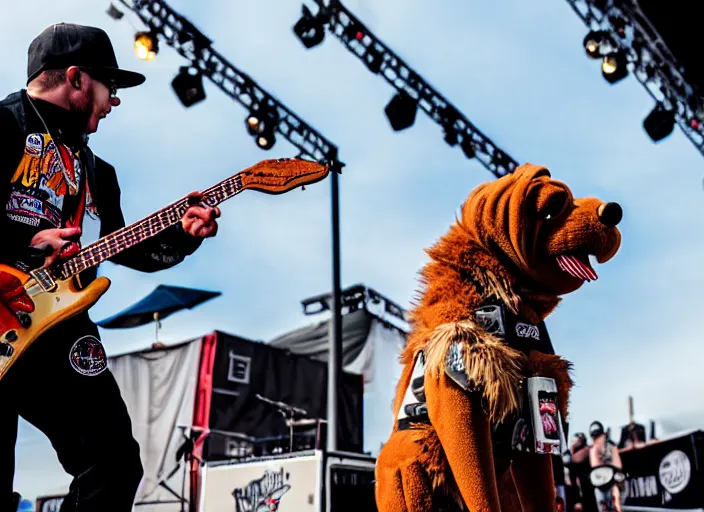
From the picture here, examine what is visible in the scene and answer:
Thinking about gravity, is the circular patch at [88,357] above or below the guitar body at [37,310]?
below

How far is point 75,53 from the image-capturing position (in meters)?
1.70

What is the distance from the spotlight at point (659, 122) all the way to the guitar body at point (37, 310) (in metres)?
7.91

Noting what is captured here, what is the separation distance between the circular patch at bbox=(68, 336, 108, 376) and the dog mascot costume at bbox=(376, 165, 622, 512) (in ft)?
3.37

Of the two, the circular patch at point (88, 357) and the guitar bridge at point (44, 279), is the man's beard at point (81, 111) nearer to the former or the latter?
the guitar bridge at point (44, 279)

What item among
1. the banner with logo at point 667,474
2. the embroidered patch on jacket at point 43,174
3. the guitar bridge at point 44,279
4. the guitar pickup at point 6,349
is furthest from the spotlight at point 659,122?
the guitar pickup at point 6,349

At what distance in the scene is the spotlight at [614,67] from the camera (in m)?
7.40

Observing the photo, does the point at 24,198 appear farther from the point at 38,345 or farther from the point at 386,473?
the point at 386,473

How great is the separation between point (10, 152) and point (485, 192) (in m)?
1.52

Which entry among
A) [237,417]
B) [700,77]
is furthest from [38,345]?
[237,417]

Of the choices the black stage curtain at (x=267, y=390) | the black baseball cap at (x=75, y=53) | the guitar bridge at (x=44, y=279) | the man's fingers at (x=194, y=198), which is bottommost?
the guitar bridge at (x=44, y=279)

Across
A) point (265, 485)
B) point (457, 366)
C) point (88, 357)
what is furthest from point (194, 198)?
point (265, 485)

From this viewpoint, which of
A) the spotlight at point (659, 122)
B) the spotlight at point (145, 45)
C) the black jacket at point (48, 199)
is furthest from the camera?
the spotlight at point (659, 122)

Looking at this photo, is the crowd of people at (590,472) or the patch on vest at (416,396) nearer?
the patch on vest at (416,396)

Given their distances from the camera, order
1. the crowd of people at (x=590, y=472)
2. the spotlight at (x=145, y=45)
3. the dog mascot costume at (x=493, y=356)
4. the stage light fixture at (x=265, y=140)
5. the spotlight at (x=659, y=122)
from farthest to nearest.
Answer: the spotlight at (x=659, y=122), the stage light fixture at (x=265, y=140), the spotlight at (x=145, y=45), the crowd of people at (x=590, y=472), the dog mascot costume at (x=493, y=356)
